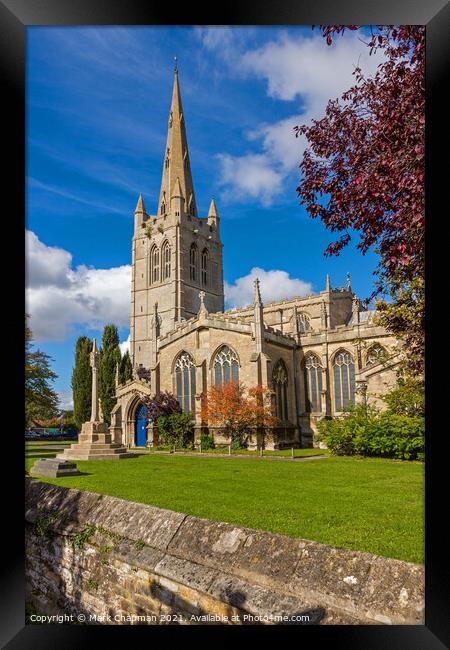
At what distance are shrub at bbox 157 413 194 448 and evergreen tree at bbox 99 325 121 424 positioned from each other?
6494 mm

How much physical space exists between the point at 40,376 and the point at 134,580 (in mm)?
14234

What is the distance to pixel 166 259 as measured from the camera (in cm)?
5009

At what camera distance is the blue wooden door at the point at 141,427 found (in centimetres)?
2995

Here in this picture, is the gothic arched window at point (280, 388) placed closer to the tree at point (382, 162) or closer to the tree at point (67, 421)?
the tree at point (67, 421)

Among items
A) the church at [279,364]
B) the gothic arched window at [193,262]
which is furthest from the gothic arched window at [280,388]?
the gothic arched window at [193,262]

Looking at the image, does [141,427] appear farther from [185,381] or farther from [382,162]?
[382,162]

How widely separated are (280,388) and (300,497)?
19813 millimetres

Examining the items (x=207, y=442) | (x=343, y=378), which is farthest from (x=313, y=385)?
(x=207, y=442)

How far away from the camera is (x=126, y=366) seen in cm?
3503

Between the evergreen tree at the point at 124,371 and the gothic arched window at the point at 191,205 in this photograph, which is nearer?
the evergreen tree at the point at 124,371

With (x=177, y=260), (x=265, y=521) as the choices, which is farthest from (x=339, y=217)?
(x=177, y=260)

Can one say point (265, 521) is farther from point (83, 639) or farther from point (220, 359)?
point (220, 359)
